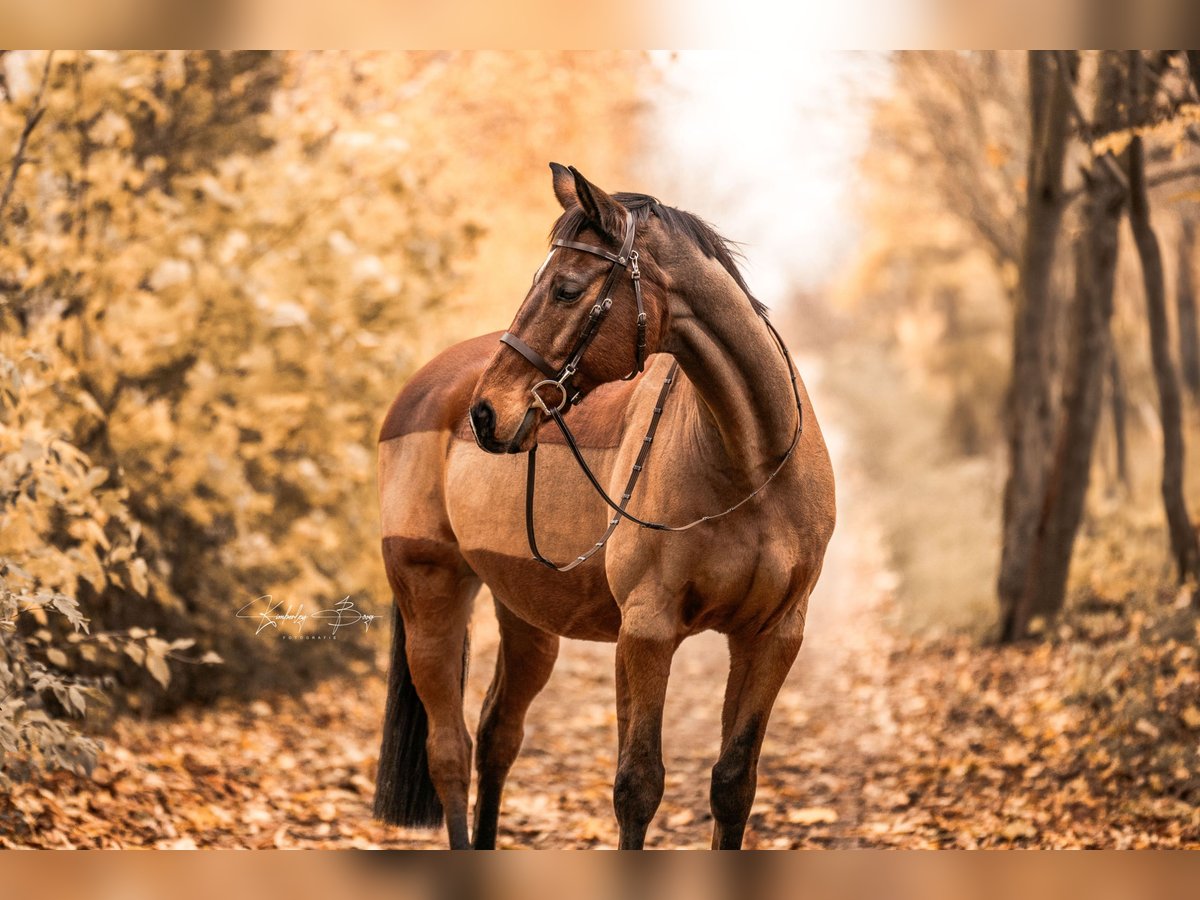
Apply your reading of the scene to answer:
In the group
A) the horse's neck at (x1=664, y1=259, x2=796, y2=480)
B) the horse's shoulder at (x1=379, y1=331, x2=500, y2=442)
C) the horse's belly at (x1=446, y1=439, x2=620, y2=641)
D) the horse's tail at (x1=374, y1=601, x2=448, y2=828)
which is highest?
the horse's shoulder at (x1=379, y1=331, x2=500, y2=442)

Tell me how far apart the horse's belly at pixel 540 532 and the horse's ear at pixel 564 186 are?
88 centimetres

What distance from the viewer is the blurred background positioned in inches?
202

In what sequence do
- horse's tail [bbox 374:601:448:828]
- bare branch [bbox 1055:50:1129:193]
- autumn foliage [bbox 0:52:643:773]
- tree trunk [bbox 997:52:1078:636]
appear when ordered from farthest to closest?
tree trunk [bbox 997:52:1078:636] → bare branch [bbox 1055:50:1129:193] → autumn foliage [bbox 0:52:643:773] → horse's tail [bbox 374:601:448:828]

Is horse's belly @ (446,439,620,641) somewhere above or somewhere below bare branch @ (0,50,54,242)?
below

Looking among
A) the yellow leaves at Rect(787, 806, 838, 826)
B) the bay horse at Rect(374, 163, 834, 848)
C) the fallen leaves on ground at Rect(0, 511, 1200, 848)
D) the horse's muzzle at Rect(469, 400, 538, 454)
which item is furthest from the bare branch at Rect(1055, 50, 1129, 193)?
the horse's muzzle at Rect(469, 400, 538, 454)

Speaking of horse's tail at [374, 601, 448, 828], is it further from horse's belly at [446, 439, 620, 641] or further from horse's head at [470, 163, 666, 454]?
horse's head at [470, 163, 666, 454]

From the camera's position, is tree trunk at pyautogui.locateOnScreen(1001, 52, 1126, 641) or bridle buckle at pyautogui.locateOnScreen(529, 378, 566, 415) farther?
tree trunk at pyautogui.locateOnScreen(1001, 52, 1126, 641)

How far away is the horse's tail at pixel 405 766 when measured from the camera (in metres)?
4.50

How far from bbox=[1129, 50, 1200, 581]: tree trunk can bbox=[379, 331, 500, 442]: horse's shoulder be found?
3.76 metres

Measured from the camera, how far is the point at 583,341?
3301 mm

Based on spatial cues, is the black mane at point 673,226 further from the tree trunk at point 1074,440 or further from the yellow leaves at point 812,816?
the tree trunk at point 1074,440

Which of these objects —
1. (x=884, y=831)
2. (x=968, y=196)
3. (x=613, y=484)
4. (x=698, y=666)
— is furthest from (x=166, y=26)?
(x=968, y=196)

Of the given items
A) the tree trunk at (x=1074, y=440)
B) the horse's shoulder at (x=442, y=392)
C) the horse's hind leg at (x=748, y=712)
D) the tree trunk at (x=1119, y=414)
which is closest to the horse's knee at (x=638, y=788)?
the horse's hind leg at (x=748, y=712)

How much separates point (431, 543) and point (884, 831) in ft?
7.75
